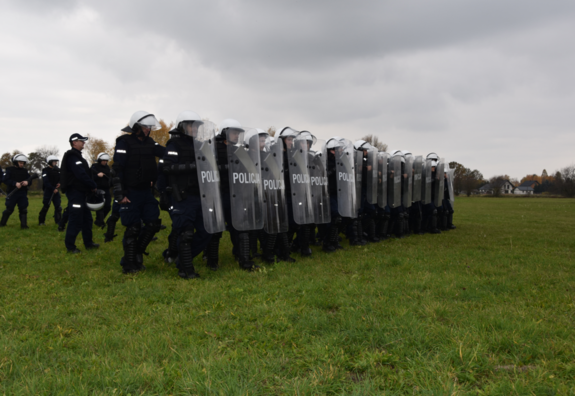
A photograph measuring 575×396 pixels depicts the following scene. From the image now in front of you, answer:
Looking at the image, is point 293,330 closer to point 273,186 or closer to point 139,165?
point 273,186

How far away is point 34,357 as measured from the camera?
2762 millimetres

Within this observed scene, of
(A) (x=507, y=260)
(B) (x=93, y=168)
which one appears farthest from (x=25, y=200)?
(A) (x=507, y=260)

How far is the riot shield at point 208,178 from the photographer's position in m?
5.11

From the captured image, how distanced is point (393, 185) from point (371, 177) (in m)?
0.91

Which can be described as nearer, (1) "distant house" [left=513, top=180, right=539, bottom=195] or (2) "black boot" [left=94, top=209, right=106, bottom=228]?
(2) "black boot" [left=94, top=209, right=106, bottom=228]

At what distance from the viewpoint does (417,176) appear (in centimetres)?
976

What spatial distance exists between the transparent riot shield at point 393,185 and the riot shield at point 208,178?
4.93m

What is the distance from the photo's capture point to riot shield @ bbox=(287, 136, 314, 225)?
6406mm

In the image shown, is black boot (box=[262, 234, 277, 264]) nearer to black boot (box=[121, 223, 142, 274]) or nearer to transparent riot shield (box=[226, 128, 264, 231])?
transparent riot shield (box=[226, 128, 264, 231])

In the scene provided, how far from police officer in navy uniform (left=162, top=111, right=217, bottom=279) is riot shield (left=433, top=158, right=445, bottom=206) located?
740 centimetres

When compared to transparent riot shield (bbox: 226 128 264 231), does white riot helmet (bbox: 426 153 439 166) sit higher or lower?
higher

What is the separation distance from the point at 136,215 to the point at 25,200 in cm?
732

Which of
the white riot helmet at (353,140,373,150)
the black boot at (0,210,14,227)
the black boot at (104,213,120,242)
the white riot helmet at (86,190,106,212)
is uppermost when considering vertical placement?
the white riot helmet at (353,140,373,150)

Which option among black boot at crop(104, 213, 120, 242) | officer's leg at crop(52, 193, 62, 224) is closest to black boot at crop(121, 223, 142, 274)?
black boot at crop(104, 213, 120, 242)
